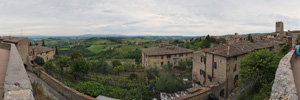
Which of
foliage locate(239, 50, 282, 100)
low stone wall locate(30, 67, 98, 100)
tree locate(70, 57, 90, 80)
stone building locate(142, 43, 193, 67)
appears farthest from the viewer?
stone building locate(142, 43, 193, 67)

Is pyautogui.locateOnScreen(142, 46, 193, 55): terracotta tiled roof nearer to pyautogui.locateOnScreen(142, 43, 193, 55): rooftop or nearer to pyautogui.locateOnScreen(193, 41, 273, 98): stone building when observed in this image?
pyautogui.locateOnScreen(142, 43, 193, 55): rooftop

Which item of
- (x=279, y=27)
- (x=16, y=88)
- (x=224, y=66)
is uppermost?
(x=279, y=27)

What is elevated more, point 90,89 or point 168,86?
point 90,89

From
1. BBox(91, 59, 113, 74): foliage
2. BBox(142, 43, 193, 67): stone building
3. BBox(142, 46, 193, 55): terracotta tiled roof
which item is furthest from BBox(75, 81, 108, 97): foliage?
BBox(142, 46, 193, 55): terracotta tiled roof

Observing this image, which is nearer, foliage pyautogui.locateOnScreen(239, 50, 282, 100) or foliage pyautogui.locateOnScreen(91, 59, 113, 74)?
foliage pyautogui.locateOnScreen(239, 50, 282, 100)

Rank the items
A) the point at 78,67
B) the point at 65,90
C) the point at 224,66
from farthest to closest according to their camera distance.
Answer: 1. the point at 78,67
2. the point at 224,66
3. the point at 65,90

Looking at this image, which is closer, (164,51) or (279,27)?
(164,51)

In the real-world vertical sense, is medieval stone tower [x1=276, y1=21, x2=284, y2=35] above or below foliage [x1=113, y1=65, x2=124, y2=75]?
above

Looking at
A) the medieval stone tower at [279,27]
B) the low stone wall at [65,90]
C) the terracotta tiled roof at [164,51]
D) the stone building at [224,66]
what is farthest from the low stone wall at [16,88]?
the medieval stone tower at [279,27]

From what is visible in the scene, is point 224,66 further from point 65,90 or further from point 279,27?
point 279,27

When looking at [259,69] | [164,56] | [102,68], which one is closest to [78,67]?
[102,68]

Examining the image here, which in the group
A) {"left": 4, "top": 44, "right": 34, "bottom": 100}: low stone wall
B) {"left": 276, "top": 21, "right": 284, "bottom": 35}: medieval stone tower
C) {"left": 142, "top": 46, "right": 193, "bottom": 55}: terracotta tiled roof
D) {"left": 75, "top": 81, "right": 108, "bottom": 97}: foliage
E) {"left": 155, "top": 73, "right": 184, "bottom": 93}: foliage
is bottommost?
{"left": 155, "top": 73, "right": 184, "bottom": 93}: foliage

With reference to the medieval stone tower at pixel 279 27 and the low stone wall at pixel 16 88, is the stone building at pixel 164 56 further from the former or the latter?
the low stone wall at pixel 16 88

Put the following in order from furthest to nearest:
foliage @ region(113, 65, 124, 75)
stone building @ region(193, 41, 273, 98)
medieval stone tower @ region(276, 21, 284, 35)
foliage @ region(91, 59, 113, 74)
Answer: medieval stone tower @ region(276, 21, 284, 35) < foliage @ region(113, 65, 124, 75) < foliage @ region(91, 59, 113, 74) < stone building @ region(193, 41, 273, 98)
